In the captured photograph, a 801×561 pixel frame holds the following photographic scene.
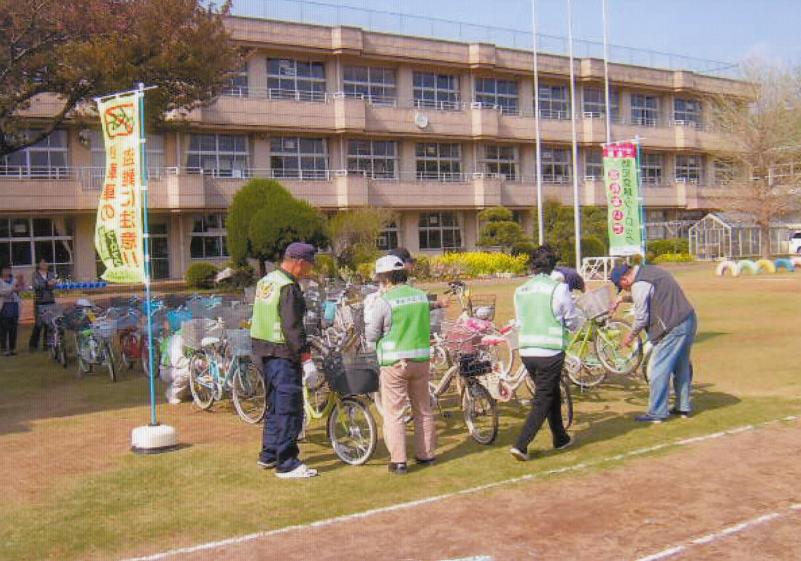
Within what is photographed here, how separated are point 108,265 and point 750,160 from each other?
1658 inches

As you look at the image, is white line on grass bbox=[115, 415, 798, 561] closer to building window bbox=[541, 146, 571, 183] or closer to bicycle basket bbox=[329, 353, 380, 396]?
bicycle basket bbox=[329, 353, 380, 396]

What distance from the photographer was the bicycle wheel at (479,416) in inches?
297

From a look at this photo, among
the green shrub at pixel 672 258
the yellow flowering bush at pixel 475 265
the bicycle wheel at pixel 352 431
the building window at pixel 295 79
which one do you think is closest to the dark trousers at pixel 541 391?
the bicycle wheel at pixel 352 431

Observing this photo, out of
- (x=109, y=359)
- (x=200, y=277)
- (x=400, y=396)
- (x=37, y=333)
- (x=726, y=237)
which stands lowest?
(x=109, y=359)

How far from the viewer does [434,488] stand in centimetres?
632

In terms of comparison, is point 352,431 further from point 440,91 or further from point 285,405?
point 440,91

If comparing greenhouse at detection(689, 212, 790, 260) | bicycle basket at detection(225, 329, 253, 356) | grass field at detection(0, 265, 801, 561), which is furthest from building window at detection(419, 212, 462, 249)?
bicycle basket at detection(225, 329, 253, 356)

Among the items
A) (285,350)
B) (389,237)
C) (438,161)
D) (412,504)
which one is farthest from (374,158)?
(412,504)

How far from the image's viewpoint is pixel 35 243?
33031 mm

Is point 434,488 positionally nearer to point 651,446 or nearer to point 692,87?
point 651,446

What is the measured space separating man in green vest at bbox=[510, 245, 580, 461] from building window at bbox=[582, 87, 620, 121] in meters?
42.7

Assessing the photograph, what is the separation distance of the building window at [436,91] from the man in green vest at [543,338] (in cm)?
3555

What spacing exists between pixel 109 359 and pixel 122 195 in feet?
15.5

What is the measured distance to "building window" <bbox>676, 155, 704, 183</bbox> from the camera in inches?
2100
